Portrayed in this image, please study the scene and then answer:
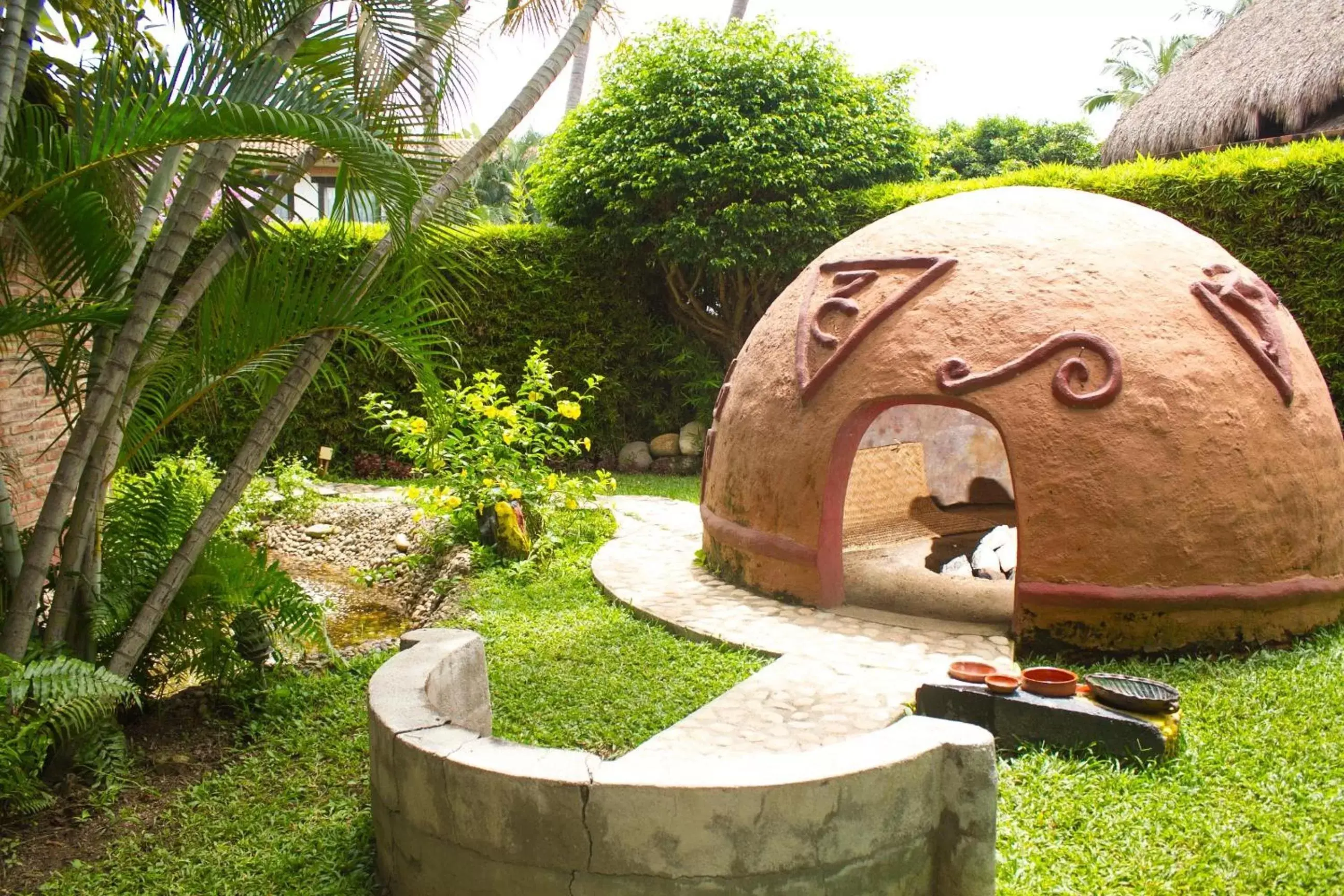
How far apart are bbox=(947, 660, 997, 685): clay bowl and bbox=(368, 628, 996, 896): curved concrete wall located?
1.30 metres

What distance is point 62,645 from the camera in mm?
4207

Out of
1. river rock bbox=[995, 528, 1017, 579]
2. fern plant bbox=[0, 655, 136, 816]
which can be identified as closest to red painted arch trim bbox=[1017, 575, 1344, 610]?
river rock bbox=[995, 528, 1017, 579]

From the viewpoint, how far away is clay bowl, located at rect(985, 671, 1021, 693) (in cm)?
424

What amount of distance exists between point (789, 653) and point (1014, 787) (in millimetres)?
1640

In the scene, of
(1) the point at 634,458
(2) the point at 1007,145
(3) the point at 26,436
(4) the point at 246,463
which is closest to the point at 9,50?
(4) the point at 246,463

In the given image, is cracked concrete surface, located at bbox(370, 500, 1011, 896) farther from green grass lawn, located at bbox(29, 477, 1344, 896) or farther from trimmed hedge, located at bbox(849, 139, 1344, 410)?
trimmed hedge, located at bbox(849, 139, 1344, 410)

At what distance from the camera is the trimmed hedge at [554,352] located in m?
12.3

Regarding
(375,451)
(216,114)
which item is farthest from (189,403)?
(375,451)

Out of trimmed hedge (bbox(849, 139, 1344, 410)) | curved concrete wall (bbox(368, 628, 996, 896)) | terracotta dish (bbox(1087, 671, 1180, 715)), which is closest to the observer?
curved concrete wall (bbox(368, 628, 996, 896))

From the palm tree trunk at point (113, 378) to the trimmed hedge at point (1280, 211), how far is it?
8.01 m

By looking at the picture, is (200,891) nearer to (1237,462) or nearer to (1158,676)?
(1158,676)

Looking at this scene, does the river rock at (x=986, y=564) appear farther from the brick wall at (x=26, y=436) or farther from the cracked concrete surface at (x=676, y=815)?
the brick wall at (x=26, y=436)

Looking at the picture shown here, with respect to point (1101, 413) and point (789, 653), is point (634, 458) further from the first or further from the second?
point (1101, 413)

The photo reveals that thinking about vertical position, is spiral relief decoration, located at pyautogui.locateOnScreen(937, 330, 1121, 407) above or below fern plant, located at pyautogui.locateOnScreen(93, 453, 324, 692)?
above
